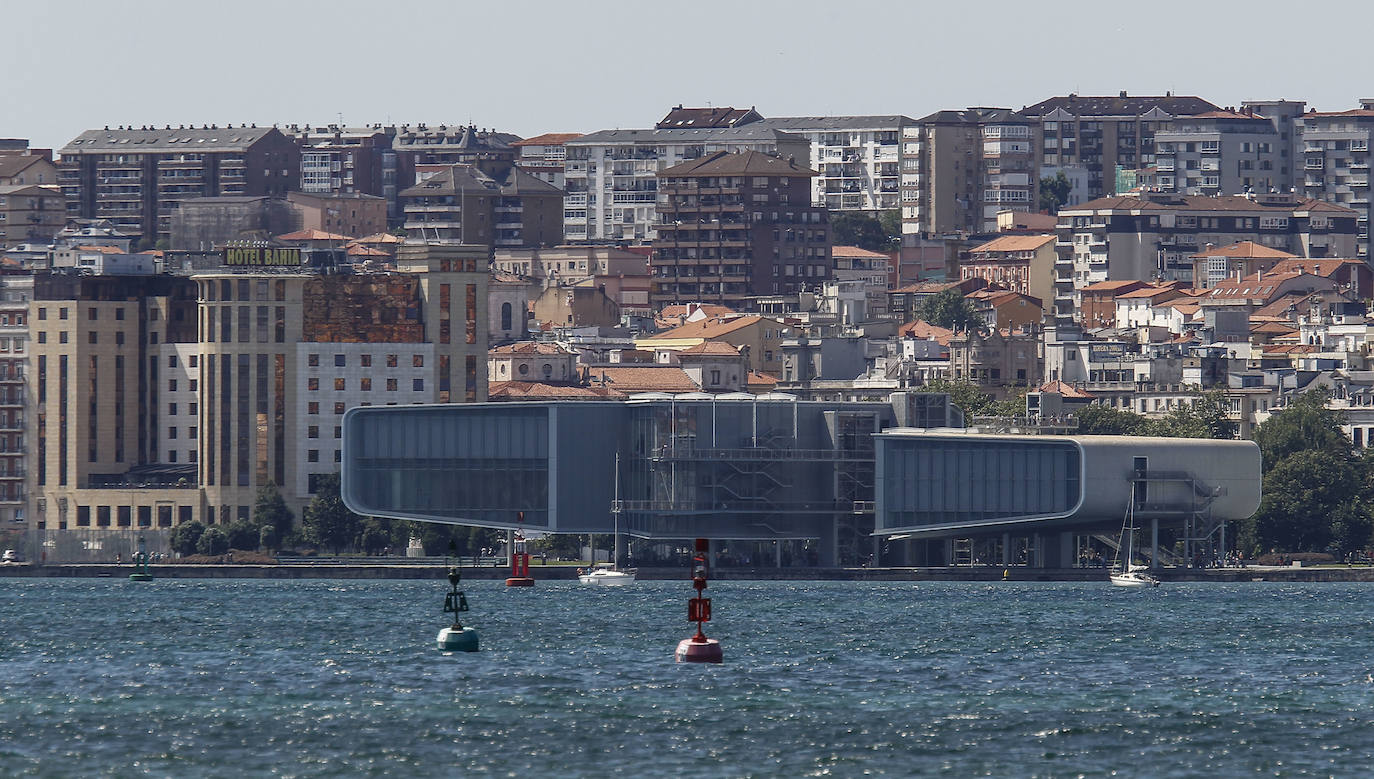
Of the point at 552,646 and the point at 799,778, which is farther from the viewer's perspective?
the point at 552,646

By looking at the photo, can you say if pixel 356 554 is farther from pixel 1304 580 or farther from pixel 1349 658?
pixel 1349 658

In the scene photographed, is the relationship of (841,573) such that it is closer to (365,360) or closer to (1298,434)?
(1298,434)

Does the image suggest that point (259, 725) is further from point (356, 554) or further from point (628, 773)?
point (356, 554)

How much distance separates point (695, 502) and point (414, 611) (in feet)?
123

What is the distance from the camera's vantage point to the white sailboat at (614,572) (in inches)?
5910

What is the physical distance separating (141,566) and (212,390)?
2714 centimetres

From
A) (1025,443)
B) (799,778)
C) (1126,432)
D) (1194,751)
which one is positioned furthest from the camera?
(1126,432)

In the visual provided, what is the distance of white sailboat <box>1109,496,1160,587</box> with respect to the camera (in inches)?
5896

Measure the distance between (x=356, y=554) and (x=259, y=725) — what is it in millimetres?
105567

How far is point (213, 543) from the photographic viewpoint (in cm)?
17712

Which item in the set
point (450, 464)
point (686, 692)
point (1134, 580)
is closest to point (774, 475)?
point (450, 464)

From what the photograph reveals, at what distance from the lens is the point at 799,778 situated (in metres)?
62.4

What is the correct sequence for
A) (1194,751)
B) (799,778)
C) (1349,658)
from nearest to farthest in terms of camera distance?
(799,778), (1194,751), (1349,658)

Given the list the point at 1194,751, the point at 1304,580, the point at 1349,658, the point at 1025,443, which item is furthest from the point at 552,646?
the point at 1304,580
